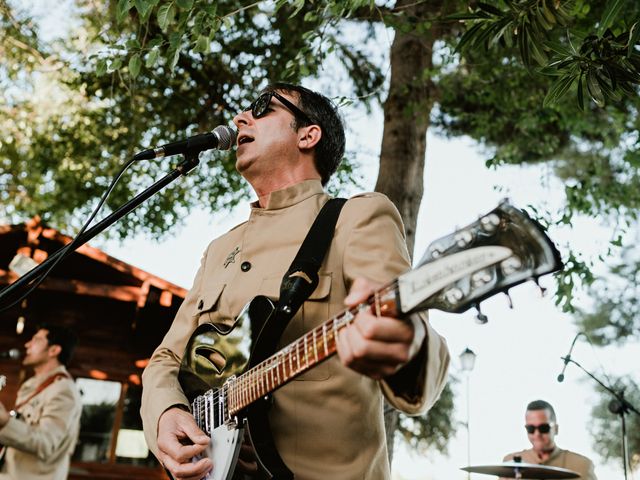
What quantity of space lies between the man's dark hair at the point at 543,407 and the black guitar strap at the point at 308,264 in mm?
6184

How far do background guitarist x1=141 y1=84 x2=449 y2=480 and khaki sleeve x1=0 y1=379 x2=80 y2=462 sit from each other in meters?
3.48

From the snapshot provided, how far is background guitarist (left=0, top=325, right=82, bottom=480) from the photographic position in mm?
5512

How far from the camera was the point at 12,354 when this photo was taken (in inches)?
388

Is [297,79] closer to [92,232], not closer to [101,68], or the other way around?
[101,68]

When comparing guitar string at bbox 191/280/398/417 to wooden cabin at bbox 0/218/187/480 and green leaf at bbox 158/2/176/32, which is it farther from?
wooden cabin at bbox 0/218/187/480

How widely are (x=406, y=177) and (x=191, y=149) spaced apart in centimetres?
315

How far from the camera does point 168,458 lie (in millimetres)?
2135

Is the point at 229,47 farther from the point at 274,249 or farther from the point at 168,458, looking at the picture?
the point at 168,458

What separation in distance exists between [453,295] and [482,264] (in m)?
0.08

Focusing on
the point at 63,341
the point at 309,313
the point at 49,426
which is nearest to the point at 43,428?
the point at 49,426

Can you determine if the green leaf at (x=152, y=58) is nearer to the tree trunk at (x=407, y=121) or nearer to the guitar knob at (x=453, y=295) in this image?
the tree trunk at (x=407, y=121)

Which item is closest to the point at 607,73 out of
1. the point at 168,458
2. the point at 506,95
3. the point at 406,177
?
the point at 168,458

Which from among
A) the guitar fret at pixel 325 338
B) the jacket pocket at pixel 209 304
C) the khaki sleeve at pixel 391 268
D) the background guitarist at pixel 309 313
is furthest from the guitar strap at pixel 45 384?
the guitar fret at pixel 325 338

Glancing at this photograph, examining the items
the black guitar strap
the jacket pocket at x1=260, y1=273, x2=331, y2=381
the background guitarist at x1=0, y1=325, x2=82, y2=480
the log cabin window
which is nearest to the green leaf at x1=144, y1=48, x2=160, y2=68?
the black guitar strap
